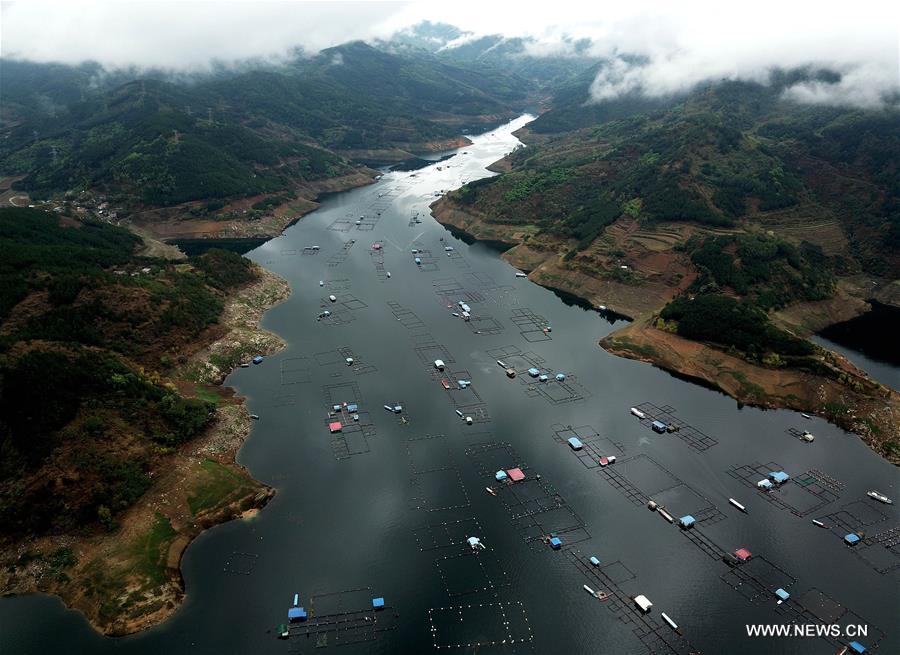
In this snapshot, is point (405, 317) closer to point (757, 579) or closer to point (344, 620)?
point (344, 620)

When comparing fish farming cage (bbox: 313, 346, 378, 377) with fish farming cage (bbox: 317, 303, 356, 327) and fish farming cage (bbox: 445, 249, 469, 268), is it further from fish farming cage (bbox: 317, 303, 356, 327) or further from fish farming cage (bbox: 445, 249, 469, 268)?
fish farming cage (bbox: 445, 249, 469, 268)

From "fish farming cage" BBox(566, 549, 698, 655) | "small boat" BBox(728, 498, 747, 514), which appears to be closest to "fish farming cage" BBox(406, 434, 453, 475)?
"fish farming cage" BBox(566, 549, 698, 655)

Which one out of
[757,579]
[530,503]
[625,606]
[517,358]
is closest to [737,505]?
[757,579]

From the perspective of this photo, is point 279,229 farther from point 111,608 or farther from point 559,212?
point 111,608

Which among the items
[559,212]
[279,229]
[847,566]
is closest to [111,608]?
[847,566]

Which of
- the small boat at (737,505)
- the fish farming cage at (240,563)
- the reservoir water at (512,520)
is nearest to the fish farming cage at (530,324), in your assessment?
the reservoir water at (512,520)

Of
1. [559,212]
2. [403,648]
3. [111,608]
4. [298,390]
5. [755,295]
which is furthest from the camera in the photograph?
[559,212]
